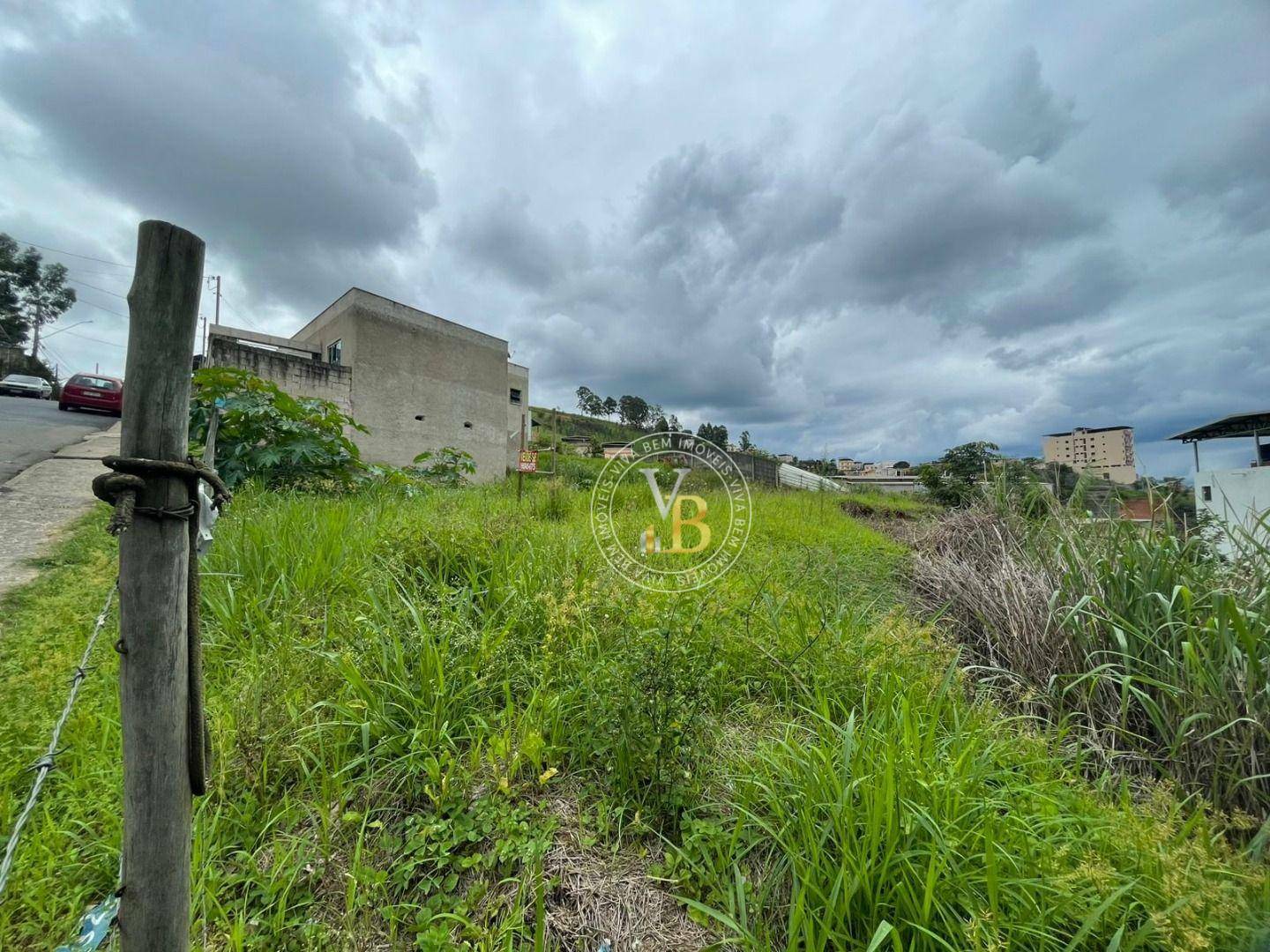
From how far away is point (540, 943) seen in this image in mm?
1097

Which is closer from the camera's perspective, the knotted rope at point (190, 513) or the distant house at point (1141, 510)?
the knotted rope at point (190, 513)

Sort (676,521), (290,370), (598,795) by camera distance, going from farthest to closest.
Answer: (290,370)
(676,521)
(598,795)

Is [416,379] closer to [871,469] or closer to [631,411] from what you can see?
[871,469]

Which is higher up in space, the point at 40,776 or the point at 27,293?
the point at 27,293

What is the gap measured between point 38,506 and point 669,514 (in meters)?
5.77

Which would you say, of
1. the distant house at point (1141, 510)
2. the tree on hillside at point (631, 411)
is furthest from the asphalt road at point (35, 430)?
the tree on hillside at point (631, 411)

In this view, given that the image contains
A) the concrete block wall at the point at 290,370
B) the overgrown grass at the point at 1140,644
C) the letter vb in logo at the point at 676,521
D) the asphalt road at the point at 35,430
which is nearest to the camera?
the overgrown grass at the point at 1140,644

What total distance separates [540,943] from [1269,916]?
1.50 meters

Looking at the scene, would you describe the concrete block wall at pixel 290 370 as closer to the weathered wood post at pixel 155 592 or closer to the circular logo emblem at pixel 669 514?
the circular logo emblem at pixel 669 514

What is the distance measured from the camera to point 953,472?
34.3 ft

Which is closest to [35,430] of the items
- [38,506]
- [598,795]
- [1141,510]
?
[38,506]

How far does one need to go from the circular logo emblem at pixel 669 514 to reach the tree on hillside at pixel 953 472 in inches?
234

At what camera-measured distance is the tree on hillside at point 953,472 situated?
9188mm

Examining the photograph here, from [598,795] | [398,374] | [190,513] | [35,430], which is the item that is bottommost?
[598,795]
